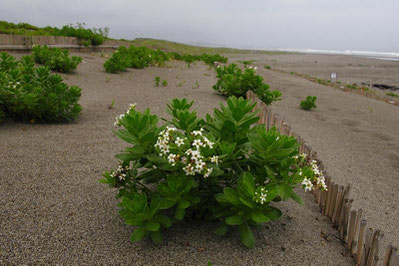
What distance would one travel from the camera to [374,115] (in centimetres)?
728

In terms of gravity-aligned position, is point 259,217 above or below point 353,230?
above

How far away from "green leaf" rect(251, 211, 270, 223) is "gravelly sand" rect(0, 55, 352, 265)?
1.24ft

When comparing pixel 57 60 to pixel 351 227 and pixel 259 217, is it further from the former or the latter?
pixel 351 227

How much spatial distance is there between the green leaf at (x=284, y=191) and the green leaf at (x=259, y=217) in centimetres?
17

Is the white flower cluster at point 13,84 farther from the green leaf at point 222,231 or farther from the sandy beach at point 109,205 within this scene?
the green leaf at point 222,231

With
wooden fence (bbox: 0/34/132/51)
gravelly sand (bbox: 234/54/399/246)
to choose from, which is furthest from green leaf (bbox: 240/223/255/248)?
wooden fence (bbox: 0/34/132/51)

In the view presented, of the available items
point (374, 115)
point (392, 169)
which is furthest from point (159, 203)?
point (374, 115)

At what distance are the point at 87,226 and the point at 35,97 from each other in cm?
242

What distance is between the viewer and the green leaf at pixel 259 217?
5.81ft

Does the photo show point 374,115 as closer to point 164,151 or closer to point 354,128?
point 354,128

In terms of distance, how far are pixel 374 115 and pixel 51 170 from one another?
717 centimetres

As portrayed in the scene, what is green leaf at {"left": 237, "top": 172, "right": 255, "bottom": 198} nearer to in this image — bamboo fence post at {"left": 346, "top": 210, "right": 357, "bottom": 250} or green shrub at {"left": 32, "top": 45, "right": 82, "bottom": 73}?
bamboo fence post at {"left": 346, "top": 210, "right": 357, "bottom": 250}

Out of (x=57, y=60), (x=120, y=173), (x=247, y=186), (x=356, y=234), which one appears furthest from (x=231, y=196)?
(x=57, y=60)

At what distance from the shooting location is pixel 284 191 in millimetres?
1888
